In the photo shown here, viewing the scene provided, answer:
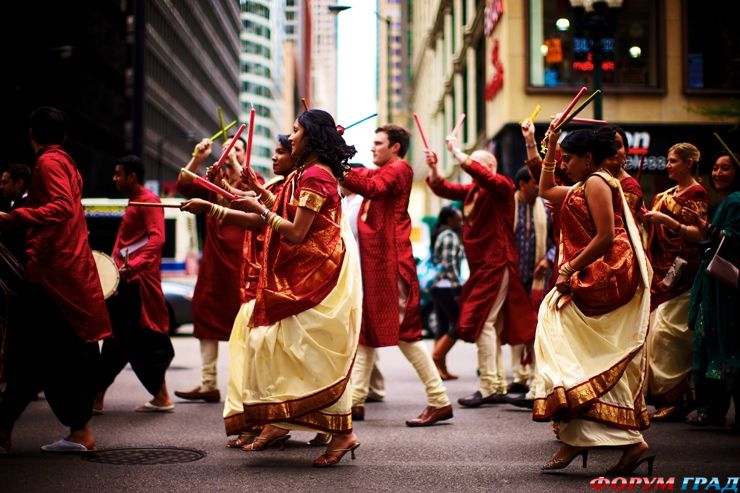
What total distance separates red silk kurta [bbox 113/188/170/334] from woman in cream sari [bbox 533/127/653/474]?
380 cm

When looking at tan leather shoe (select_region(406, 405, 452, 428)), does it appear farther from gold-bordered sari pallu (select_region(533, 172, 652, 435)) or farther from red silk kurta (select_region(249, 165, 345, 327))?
red silk kurta (select_region(249, 165, 345, 327))

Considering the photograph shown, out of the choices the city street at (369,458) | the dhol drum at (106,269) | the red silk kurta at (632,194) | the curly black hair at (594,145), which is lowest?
the city street at (369,458)

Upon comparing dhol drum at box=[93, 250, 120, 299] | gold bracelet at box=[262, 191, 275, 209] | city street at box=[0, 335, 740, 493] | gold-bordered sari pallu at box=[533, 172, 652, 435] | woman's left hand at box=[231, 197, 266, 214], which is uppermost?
gold bracelet at box=[262, 191, 275, 209]

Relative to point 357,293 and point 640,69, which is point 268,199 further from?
point 640,69

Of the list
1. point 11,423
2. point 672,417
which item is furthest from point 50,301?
point 672,417

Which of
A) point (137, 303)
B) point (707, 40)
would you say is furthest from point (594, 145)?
point (707, 40)

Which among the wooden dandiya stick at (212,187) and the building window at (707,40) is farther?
the building window at (707,40)

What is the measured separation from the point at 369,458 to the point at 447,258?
658 cm

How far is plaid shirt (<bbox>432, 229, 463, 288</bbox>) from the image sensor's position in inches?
509

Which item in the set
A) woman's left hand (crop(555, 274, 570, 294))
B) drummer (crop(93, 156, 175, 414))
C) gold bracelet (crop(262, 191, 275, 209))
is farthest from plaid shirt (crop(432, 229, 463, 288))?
woman's left hand (crop(555, 274, 570, 294))

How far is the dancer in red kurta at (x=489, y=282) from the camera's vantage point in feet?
29.8

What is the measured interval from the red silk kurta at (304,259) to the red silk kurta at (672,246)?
312 centimetres

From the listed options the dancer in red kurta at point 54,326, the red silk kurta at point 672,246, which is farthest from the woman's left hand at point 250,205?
the red silk kurta at point 672,246

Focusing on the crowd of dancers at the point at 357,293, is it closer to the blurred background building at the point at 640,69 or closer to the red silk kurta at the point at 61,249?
the red silk kurta at the point at 61,249
